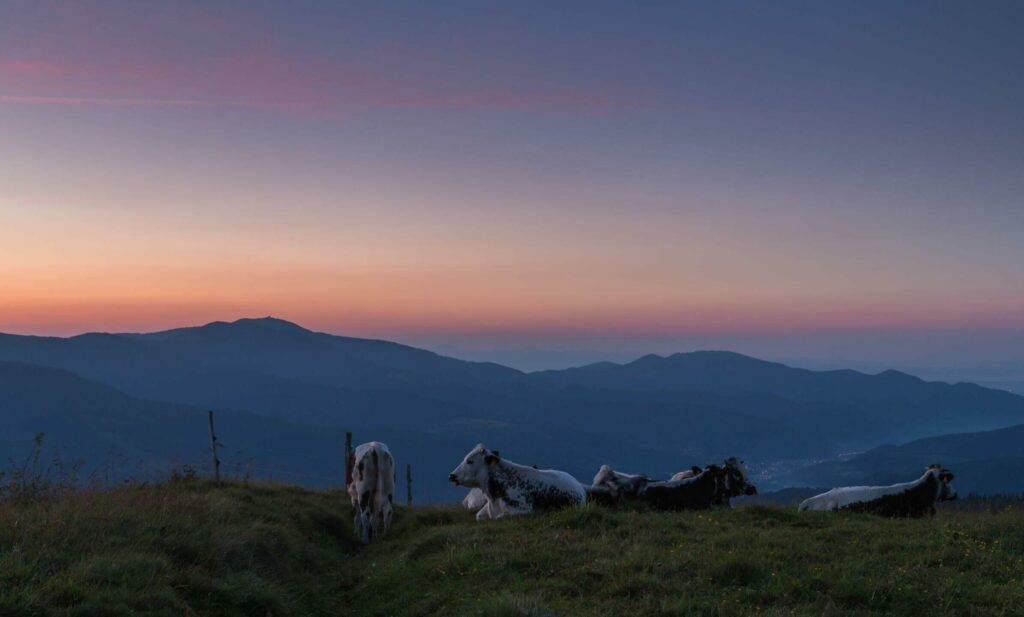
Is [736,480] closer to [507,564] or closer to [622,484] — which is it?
[622,484]

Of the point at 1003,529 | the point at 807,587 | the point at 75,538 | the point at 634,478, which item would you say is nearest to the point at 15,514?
the point at 75,538

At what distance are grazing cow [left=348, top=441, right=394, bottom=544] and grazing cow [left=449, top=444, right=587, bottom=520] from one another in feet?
5.68

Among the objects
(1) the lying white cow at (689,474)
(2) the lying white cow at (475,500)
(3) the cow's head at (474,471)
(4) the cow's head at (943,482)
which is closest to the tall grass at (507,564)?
(3) the cow's head at (474,471)

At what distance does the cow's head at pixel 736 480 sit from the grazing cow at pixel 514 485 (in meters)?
5.25

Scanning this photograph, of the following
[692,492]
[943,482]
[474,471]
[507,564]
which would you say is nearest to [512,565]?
[507,564]

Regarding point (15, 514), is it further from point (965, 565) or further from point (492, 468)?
point (965, 565)

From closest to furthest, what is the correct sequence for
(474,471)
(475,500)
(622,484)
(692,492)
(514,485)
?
(514,485) → (474,471) → (692,492) → (622,484) → (475,500)

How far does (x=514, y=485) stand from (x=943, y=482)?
11052 millimetres

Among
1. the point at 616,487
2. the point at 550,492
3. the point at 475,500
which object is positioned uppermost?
the point at 550,492

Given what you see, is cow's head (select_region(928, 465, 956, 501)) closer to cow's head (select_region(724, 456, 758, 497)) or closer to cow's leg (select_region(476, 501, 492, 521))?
cow's head (select_region(724, 456, 758, 497))

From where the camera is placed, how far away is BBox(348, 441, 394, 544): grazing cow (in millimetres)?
17859

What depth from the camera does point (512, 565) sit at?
38.6 feet

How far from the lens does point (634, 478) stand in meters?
20.1

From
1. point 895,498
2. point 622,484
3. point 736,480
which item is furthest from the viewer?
point 736,480
